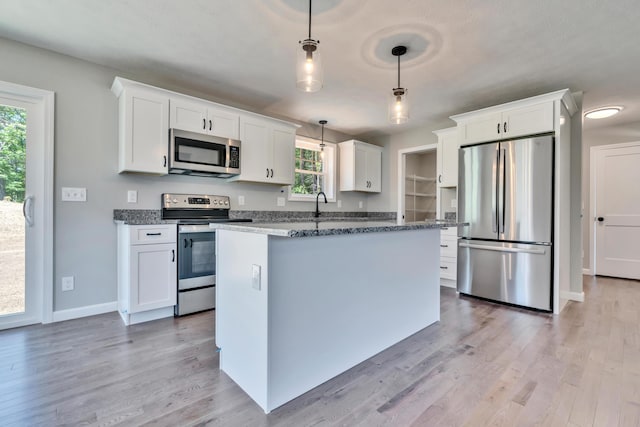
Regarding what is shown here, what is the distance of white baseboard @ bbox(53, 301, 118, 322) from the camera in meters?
2.67

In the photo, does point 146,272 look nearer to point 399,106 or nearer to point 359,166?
point 399,106

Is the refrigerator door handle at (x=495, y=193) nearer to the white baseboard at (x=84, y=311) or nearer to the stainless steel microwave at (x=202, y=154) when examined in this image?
the stainless steel microwave at (x=202, y=154)

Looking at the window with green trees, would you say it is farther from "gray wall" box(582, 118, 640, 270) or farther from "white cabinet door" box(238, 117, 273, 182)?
"gray wall" box(582, 118, 640, 270)

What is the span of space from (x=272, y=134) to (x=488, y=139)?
2554mm

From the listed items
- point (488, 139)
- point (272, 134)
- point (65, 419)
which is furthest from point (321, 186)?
point (65, 419)

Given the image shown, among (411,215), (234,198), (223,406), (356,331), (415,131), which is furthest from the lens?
(411,215)

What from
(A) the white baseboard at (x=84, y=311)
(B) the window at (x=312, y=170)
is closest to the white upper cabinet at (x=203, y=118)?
(B) the window at (x=312, y=170)

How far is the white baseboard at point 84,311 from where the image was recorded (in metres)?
2.67

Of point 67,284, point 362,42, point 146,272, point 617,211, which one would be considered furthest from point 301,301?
point 617,211

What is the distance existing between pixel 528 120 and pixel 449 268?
199 cm

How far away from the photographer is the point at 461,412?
151cm

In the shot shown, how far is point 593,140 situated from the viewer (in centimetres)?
485

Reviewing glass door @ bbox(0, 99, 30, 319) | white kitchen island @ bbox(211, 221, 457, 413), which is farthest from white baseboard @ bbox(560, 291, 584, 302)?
glass door @ bbox(0, 99, 30, 319)

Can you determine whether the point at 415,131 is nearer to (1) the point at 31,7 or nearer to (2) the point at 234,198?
(2) the point at 234,198
